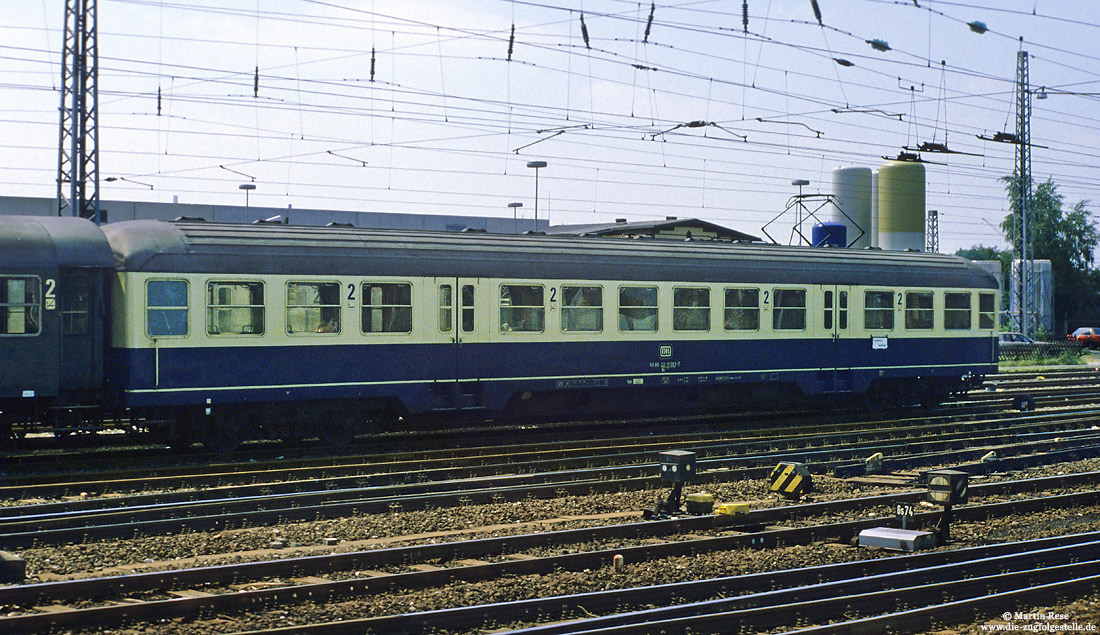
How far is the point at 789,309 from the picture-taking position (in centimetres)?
2202

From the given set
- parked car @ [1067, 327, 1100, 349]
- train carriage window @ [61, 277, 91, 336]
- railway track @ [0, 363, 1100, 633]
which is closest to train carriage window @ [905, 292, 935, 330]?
railway track @ [0, 363, 1100, 633]

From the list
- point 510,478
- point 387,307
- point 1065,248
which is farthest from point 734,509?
point 1065,248

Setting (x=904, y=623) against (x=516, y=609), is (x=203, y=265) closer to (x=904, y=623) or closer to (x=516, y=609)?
(x=516, y=609)

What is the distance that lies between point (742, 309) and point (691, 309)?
50.6 inches

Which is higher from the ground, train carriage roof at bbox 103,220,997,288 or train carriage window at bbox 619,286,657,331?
train carriage roof at bbox 103,220,997,288

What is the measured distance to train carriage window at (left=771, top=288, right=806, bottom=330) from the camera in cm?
2181

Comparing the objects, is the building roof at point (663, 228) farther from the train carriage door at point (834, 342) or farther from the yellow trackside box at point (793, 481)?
the yellow trackside box at point (793, 481)

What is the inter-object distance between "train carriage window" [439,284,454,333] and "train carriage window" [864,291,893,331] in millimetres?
9786

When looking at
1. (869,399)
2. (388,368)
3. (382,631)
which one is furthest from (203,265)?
(869,399)

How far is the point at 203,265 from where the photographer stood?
15961mm

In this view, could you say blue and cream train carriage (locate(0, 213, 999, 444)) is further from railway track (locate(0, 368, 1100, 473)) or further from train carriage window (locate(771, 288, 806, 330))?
railway track (locate(0, 368, 1100, 473))

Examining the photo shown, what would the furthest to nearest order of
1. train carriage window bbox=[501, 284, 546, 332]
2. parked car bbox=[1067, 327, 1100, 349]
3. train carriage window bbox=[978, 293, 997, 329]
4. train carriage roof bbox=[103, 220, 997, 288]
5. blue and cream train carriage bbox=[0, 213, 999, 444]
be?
parked car bbox=[1067, 327, 1100, 349] → train carriage window bbox=[978, 293, 997, 329] → train carriage window bbox=[501, 284, 546, 332] → train carriage roof bbox=[103, 220, 997, 288] → blue and cream train carriage bbox=[0, 213, 999, 444]

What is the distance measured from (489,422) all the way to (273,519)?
8785 millimetres

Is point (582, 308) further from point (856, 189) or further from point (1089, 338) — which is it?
point (1089, 338)
